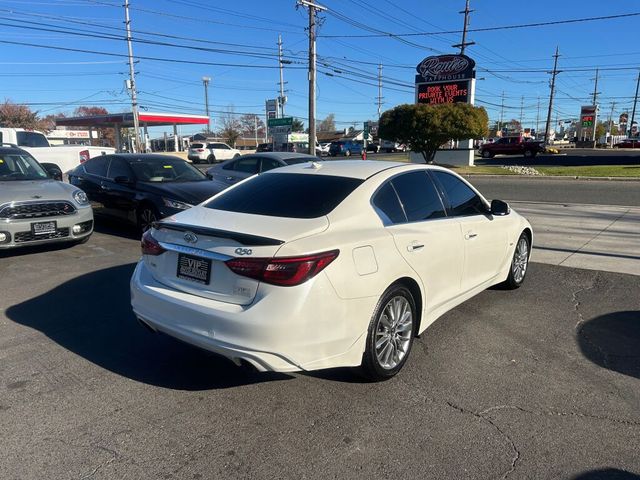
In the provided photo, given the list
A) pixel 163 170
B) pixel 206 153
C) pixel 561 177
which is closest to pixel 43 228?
pixel 163 170

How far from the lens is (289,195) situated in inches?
156

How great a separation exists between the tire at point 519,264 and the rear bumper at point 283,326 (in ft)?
9.76

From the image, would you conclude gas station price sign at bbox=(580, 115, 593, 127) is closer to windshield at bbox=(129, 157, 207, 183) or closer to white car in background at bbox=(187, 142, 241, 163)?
white car in background at bbox=(187, 142, 241, 163)

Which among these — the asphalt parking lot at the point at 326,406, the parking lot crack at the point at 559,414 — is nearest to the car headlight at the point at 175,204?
the asphalt parking lot at the point at 326,406

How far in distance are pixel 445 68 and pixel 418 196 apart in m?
30.3

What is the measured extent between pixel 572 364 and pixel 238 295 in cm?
272

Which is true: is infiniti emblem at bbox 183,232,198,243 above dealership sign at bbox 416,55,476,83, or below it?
below

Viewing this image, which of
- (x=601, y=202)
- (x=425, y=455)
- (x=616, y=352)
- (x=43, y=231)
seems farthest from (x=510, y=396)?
(x=601, y=202)

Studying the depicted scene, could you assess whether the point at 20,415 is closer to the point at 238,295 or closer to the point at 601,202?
the point at 238,295

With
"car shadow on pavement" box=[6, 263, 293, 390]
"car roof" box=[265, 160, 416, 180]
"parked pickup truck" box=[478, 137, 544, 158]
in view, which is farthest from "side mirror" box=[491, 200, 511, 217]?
"parked pickup truck" box=[478, 137, 544, 158]

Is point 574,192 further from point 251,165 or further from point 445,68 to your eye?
point 445,68

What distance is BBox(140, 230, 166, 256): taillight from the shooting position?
11.9 ft

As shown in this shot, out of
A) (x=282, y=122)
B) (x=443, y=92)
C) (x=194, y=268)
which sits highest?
(x=443, y=92)

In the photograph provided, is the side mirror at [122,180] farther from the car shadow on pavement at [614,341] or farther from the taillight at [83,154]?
the taillight at [83,154]
